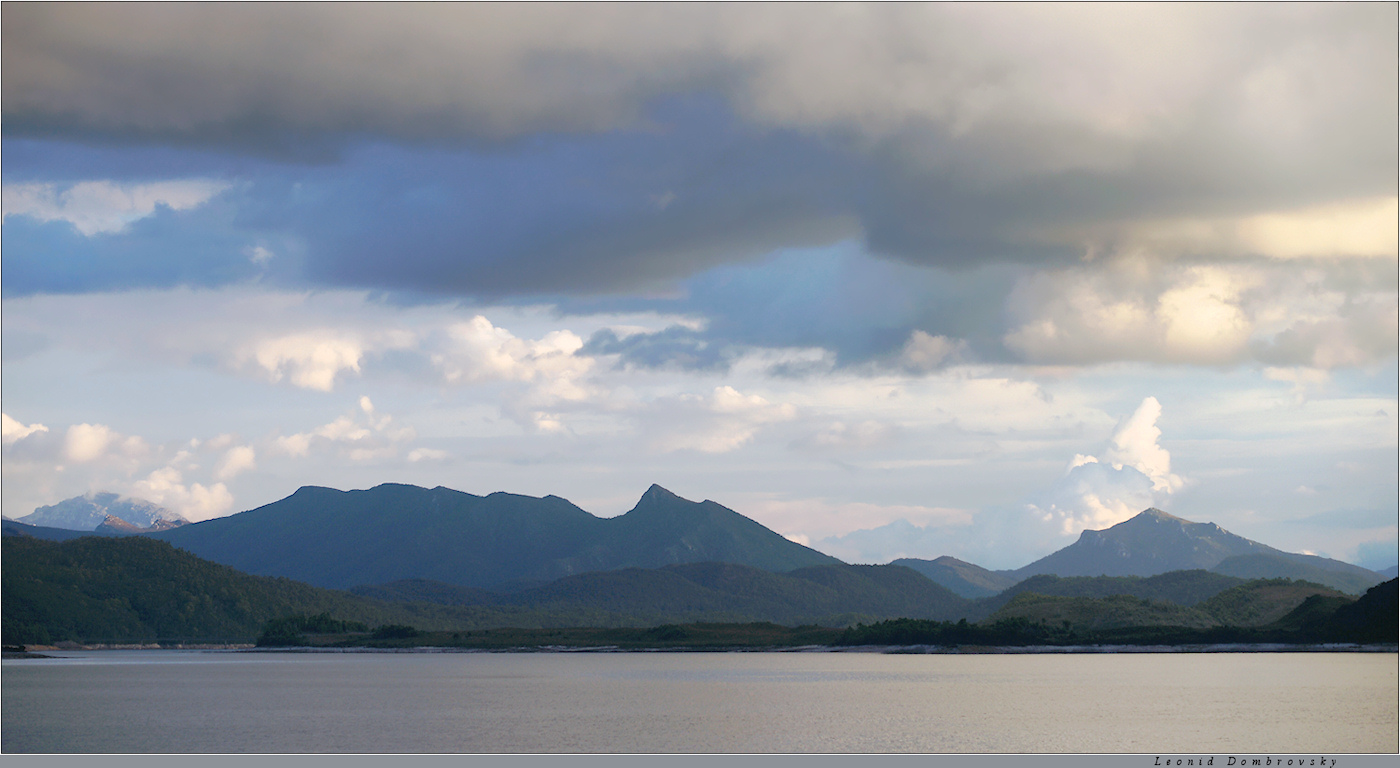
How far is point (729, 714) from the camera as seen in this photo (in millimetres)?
110375

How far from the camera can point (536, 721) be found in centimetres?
10238

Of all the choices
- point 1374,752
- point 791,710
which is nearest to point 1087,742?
point 1374,752

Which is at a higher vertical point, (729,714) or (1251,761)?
(1251,761)

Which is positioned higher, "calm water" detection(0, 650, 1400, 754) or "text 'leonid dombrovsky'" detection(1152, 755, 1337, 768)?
"text 'leonid dombrovsky'" detection(1152, 755, 1337, 768)

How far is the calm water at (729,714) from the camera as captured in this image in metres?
84.9

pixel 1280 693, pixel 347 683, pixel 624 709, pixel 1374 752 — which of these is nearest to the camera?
pixel 1374 752

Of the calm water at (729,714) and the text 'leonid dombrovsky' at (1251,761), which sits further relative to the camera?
the calm water at (729,714)

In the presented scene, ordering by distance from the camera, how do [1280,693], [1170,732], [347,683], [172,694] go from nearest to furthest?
[1170,732]
[1280,693]
[172,694]
[347,683]

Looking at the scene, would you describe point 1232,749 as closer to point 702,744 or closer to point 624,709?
point 702,744

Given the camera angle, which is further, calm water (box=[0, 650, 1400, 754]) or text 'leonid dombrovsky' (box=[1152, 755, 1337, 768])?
calm water (box=[0, 650, 1400, 754])

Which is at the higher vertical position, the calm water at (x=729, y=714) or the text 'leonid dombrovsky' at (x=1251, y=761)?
the text 'leonid dombrovsky' at (x=1251, y=761)

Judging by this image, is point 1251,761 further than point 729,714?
No

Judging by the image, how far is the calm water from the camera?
84938 millimetres

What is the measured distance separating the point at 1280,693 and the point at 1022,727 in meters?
44.2
